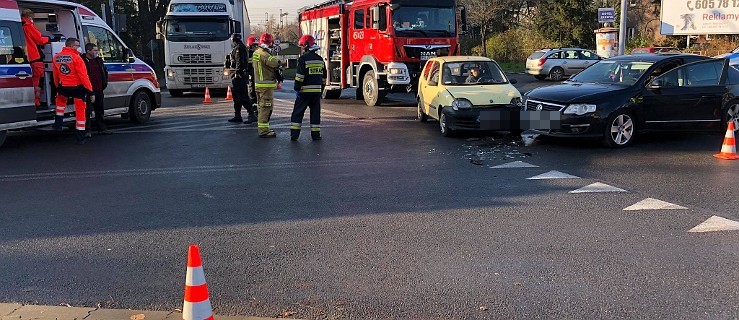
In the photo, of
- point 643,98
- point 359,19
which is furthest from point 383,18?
point 643,98

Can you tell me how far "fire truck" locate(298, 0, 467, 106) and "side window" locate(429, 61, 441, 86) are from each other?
2.93 metres

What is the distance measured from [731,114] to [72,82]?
11.0 metres

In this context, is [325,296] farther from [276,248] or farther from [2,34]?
[2,34]

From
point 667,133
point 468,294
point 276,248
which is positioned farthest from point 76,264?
point 667,133

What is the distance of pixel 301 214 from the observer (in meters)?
6.33

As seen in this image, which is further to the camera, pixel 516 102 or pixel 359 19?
pixel 359 19

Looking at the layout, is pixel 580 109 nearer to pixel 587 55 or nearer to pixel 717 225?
pixel 717 225

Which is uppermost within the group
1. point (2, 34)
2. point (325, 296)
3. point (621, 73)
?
point (2, 34)

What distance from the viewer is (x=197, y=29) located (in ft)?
65.1

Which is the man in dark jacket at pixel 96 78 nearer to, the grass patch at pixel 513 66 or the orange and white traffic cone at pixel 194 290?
the orange and white traffic cone at pixel 194 290

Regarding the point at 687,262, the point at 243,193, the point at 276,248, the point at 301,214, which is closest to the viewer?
the point at 687,262

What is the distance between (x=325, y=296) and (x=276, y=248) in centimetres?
112

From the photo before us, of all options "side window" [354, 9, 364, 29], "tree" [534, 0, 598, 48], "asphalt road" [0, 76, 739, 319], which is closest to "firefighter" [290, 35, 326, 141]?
"asphalt road" [0, 76, 739, 319]

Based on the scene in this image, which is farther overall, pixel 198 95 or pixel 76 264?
pixel 198 95
